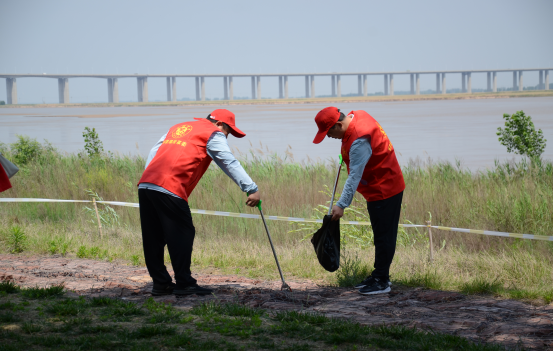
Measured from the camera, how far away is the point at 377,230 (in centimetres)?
538

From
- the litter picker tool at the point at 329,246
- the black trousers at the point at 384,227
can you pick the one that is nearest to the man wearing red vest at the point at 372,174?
the black trousers at the point at 384,227

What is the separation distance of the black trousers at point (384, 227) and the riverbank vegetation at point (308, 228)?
55 cm

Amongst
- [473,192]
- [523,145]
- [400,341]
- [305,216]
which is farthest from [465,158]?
[400,341]

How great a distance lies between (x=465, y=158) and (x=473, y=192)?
977 centimetres

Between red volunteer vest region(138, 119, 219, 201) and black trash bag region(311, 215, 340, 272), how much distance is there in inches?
53.7

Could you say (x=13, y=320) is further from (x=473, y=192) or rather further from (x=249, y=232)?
(x=473, y=192)

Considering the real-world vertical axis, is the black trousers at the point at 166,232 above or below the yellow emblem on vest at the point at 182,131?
below

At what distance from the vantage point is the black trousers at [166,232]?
5055mm

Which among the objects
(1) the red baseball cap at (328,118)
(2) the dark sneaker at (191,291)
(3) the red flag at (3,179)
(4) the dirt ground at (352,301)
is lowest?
(4) the dirt ground at (352,301)

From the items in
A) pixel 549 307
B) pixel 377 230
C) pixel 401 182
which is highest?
pixel 401 182

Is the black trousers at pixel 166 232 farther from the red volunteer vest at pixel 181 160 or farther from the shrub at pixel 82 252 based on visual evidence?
the shrub at pixel 82 252

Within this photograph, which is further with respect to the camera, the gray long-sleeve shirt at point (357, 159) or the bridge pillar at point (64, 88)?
the bridge pillar at point (64, 88)

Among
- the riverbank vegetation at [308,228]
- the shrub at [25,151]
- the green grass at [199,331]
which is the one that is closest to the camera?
the green grass at [199,331]

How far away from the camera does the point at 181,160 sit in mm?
5035
